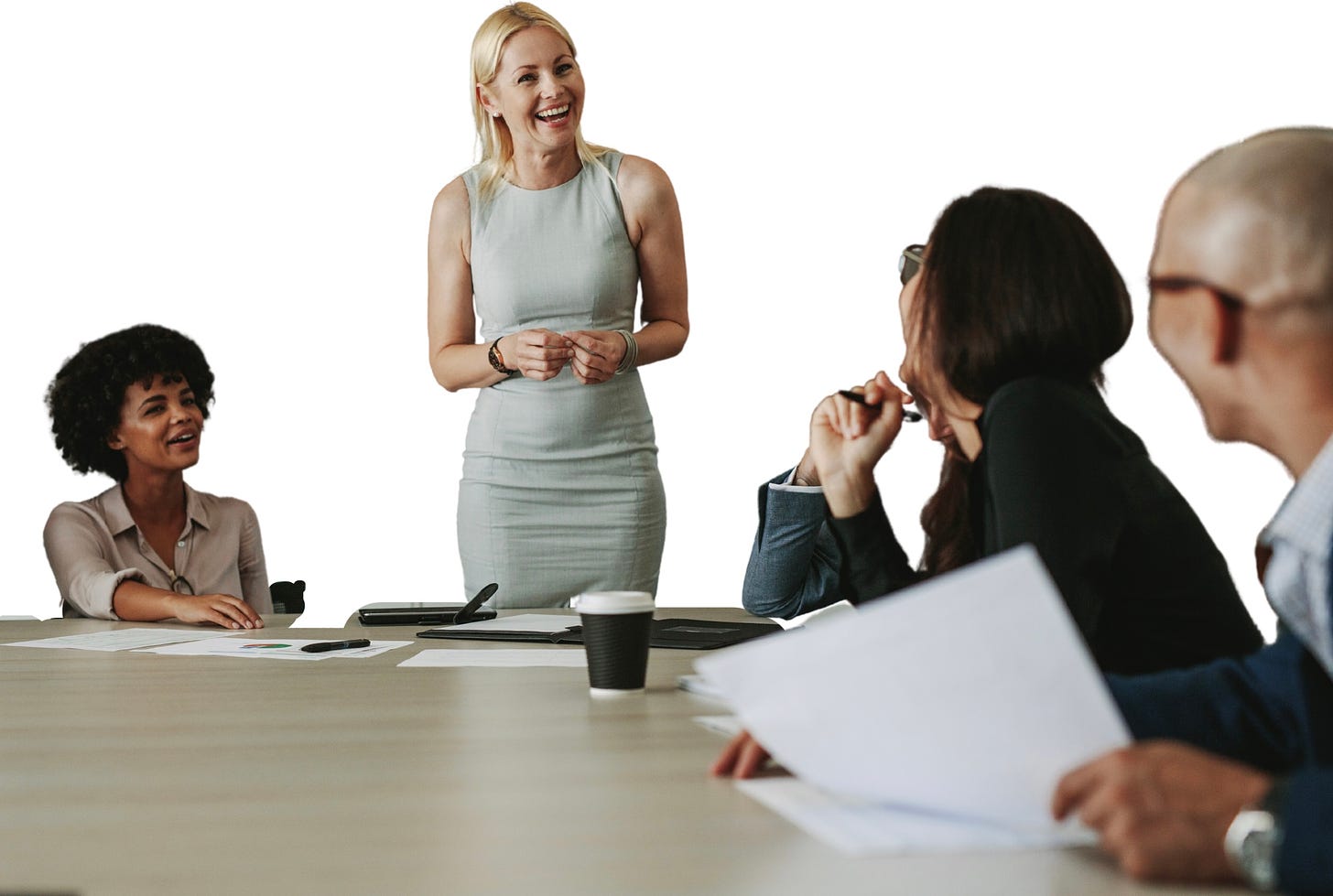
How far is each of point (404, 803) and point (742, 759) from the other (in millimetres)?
239

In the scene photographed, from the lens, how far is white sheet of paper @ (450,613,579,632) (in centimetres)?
194

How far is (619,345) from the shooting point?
2.65 m

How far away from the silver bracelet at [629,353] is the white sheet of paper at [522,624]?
0.67 m

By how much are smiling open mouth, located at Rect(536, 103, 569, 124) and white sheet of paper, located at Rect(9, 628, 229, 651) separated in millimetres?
1308

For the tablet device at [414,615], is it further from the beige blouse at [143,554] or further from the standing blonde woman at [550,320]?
the beige blouse at [143,554]

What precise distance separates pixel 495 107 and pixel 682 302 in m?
0.61

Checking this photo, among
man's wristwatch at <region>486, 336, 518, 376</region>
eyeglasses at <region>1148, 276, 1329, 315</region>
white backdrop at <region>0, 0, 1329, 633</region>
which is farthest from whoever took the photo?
white backdrop at <region>0, 0, 1329, 633</region>

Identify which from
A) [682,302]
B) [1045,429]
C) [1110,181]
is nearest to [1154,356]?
[1110,181]

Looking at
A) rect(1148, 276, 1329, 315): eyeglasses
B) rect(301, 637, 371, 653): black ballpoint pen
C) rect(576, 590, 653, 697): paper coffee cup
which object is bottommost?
rect(301, 637, 371, 653): black ballpoint pen

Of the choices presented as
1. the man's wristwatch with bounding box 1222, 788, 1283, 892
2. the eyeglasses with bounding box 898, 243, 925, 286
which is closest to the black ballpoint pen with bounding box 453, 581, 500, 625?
the eyeglasses with bounding box 898, 243, 925, 286

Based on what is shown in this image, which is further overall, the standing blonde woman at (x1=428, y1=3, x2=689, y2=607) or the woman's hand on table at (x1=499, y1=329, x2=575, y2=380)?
the standing blonde woman at (x1=428, y1=3, x2=689, y2=607)

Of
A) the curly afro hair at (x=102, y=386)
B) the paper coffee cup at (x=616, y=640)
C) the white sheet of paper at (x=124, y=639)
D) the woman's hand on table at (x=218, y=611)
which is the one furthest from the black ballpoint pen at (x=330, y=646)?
the curly afro hair at (x=102, y=386)

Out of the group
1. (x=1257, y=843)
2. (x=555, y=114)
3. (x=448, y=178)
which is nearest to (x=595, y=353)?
(x=555, y=114)

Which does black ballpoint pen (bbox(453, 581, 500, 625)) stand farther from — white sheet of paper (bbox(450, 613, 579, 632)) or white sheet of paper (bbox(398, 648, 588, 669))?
white sheet of paper (bbox(398, 648, 588, 669))
